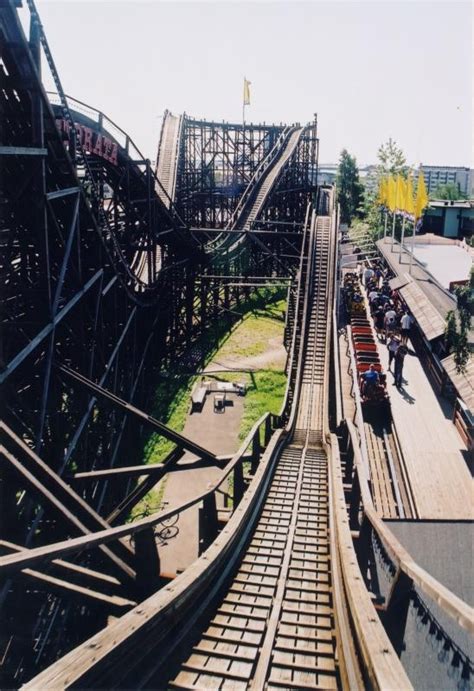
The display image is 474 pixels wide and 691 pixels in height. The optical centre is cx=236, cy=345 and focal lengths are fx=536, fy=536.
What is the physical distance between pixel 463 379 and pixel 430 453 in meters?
1.97

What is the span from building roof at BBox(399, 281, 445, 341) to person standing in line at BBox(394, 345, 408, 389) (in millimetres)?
993

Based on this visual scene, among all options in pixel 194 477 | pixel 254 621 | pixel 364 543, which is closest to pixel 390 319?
pixel 194 477

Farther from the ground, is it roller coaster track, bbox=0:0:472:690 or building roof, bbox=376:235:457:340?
building roof, bbox=376:235:457:340

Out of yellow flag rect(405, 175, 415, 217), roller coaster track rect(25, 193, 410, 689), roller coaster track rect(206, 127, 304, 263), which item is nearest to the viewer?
roller coaster track rect(25, 193, 410, 689)

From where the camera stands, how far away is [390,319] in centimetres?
1689

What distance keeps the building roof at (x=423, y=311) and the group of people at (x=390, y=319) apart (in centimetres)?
37

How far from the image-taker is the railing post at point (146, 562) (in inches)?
168

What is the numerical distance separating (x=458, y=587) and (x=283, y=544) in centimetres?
281

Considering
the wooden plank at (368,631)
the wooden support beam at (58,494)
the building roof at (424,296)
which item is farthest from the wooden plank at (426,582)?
the building roof at (424,296)

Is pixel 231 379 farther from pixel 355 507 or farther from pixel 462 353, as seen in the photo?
pixel 355 507

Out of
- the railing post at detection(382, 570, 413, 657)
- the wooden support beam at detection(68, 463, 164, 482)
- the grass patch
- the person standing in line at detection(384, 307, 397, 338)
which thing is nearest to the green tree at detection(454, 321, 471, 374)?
the person standing in line at detection(384, 307, 397, 338)

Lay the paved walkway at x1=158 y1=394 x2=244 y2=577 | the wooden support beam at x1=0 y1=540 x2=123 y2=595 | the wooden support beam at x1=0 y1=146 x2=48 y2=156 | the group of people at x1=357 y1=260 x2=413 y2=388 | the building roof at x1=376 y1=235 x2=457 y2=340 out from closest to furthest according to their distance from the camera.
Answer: the wooden support beam at x1=0 y1=540 x2=123 y2=595, the wooden support beam at x1=0 y1=146 x2=48 y2=156, the paved walkway at x1=158 y1=394 x2=244 y2=577, the group of people at x1=357 y1=260 x2=413 y2=388, the building roof at x1=376 y1=235 x2=457 y2=340

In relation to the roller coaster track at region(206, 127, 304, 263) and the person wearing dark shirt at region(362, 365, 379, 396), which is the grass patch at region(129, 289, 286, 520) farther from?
the person wearing dark shirt at region(362, 365, 379, 396)

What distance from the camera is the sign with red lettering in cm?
1096
